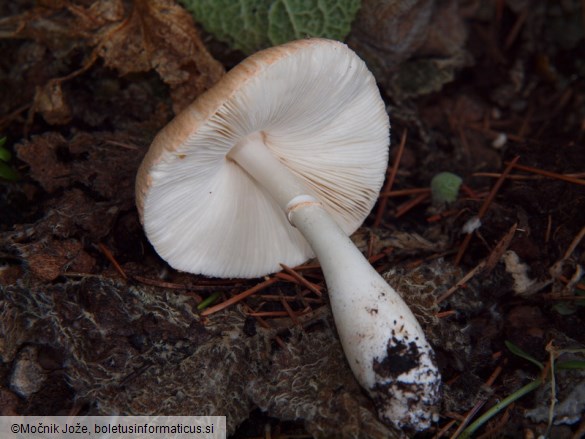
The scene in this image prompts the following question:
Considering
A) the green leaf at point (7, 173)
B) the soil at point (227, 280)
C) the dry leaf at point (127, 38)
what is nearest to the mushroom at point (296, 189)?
the soil at point (227, 280)

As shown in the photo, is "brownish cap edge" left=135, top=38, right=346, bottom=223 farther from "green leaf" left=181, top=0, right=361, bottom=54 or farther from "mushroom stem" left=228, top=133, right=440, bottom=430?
"green leaf" left=181, top=0, right=361, bottom=54

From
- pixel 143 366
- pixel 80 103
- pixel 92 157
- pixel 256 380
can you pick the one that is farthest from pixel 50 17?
pixel 256 380

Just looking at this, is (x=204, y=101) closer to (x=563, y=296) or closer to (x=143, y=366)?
(x=143, y=366)

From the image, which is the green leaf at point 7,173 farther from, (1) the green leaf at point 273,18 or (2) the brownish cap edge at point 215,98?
(1) the green leaf at point 273,18

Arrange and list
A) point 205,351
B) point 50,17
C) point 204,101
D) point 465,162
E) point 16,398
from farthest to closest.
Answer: point 465,162 → point 50,17 → point 205,351 → point 16,398 → point 204,101

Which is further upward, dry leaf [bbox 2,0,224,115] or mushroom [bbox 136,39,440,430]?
dry leaf [bbox 2,0,224,115]

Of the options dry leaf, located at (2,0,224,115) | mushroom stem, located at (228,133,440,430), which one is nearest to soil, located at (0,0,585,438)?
dry leaf, located at (2,0,224,115)
